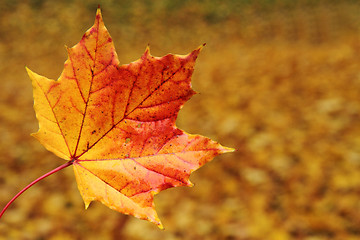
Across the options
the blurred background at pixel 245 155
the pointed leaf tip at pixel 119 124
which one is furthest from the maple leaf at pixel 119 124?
the blurred background at pixel 245 155

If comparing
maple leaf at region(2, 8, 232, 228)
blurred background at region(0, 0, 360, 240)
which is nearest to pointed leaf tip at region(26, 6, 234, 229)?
maple leaf at region(2, 8, 232, 228)

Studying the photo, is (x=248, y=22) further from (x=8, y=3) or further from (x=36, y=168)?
(x=36, y=168)

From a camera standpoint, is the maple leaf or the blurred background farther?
the blurred background

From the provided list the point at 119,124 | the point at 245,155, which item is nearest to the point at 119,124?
the point at 119,124

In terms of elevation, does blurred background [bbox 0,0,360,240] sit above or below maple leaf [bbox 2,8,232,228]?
above

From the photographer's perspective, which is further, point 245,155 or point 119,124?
point 245,155

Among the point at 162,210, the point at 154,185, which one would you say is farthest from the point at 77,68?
the point at 162,210

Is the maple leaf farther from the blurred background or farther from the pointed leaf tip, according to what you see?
the blurred background

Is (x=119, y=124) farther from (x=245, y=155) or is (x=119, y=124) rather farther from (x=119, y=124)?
(x=245, y=155)
